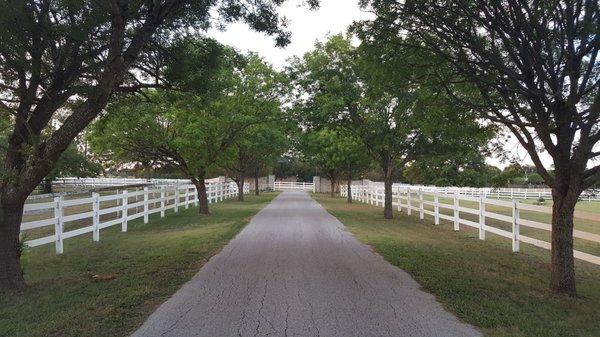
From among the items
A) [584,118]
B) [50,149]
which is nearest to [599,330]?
[584,118]

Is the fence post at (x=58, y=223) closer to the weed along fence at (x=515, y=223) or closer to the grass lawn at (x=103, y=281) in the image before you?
the grass lawn at (x=103, y=281)

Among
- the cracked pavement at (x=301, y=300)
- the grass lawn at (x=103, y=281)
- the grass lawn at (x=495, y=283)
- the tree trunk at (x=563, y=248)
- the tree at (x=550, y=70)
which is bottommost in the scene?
the grass lawn at (x=495, y=283)

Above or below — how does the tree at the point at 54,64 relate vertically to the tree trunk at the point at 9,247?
above

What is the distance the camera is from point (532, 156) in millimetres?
7992

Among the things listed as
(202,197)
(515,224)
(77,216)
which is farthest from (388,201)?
(77,216)

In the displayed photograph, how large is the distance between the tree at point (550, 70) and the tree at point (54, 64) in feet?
8.27

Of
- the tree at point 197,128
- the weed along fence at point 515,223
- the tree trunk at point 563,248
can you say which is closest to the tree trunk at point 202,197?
the tree at point 197,128

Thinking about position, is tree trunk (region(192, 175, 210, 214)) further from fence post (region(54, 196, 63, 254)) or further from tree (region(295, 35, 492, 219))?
fence post (region(54, 196, 63, 254))

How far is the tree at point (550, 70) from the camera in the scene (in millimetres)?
7188

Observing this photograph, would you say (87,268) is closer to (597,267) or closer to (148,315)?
(148,315)

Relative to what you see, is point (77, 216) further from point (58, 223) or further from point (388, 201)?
point (388, 201)

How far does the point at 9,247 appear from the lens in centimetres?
728

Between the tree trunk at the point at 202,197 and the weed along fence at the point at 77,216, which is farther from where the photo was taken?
the tree trunk at the point at 202,197

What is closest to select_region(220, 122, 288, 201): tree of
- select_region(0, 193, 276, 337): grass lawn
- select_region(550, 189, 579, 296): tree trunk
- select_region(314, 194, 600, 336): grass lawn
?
select_region(0, 193, 276, 337): grass lawn
